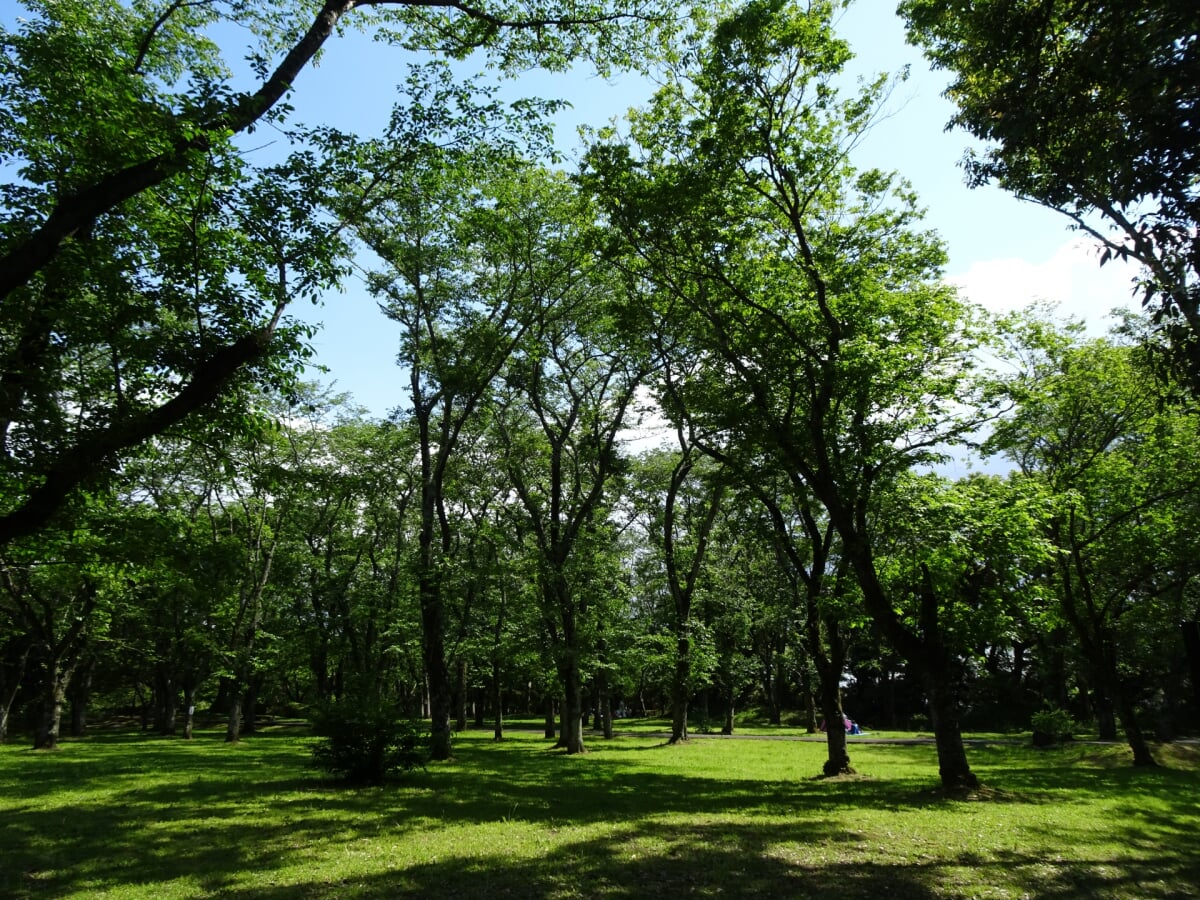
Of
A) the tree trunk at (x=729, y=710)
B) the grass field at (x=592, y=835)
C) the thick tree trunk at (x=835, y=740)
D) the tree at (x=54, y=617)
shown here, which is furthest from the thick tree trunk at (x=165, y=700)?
the thick tree trunk at (x=835, y=740)

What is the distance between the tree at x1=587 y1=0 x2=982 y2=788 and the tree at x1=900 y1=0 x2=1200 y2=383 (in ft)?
16.6

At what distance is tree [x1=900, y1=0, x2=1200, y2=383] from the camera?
16.7ft

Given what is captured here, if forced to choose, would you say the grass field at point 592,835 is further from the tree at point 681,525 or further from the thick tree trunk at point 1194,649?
the tree at point 681,525

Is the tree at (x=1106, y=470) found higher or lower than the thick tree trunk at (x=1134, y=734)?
higher

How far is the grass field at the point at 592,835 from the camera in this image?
6930mm

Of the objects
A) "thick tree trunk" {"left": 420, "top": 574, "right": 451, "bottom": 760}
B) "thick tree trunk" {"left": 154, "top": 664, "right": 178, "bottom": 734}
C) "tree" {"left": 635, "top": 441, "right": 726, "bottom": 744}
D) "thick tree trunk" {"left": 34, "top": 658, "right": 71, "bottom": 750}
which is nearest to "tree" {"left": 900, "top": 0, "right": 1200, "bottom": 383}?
"tree" {"left": 635, "top": 441, "right": 726, "bottom": 744}

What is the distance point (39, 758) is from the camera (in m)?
20.4

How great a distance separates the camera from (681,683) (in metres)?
26.2

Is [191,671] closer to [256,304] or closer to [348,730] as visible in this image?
[348,730]

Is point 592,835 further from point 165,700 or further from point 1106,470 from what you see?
point 165,700

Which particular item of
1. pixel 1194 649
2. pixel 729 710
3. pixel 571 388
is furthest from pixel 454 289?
pixel 729 710

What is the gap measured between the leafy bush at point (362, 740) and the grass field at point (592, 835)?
49 cm

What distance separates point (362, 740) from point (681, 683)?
15395 millimetres

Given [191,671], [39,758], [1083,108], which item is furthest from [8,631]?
[1083,108]
